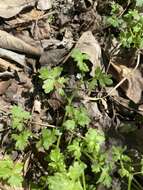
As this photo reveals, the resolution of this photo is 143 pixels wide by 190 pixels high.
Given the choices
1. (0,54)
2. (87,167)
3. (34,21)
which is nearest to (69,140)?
(87,167)

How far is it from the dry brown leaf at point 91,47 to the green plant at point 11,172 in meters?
0.88

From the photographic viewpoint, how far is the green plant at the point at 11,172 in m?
3.24

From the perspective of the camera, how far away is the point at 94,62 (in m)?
3.71

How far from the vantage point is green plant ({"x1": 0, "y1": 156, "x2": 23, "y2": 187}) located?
3.24m

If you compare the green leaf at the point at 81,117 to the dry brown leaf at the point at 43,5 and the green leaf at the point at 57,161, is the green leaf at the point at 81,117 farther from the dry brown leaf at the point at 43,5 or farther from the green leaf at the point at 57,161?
the dry brown leaf at the point at 43,5

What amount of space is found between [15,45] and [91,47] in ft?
1.86

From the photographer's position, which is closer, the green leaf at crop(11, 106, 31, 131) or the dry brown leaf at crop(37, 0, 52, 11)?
the green leaf at crop(11, 106, 31, 131)

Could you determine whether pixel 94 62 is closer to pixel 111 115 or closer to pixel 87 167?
pixel 111 115

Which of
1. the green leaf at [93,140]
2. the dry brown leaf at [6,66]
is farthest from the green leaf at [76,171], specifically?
the dry brown leaf at [6,66]

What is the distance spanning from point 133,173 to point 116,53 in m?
1.01

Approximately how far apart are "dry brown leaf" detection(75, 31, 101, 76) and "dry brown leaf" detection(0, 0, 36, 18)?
543 millimetres

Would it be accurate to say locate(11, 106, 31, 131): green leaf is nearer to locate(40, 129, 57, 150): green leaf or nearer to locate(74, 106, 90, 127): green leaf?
locate(40, 129, 57, 150): green leaf

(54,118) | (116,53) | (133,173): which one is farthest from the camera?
(116,53)

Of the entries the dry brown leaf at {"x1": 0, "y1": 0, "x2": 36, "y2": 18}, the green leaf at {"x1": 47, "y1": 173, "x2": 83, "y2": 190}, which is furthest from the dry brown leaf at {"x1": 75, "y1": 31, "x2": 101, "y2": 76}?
the green leaf at {"x1": 47, "y1": 173, "x2": 83, "y2": 190}
